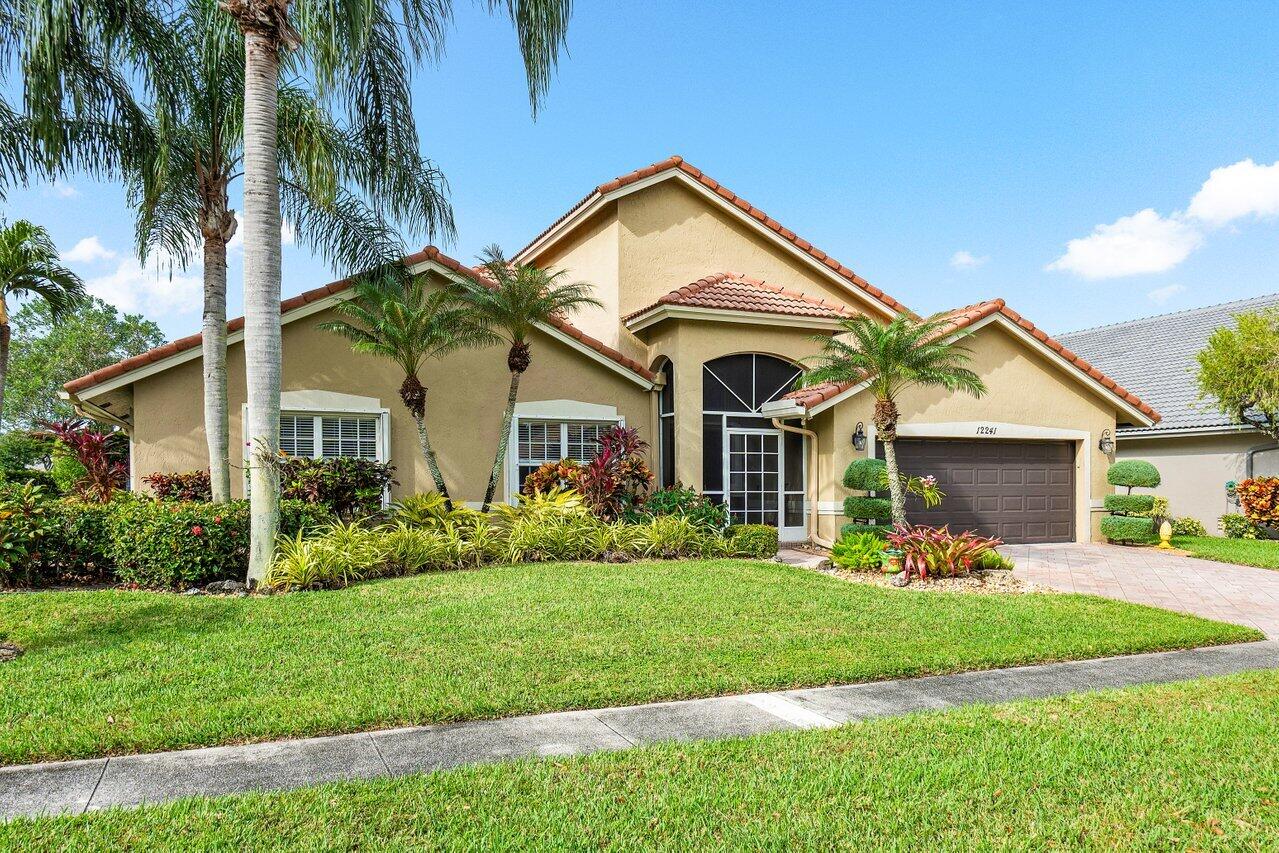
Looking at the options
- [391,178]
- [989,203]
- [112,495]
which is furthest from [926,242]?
[112,495]

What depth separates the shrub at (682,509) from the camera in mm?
13602

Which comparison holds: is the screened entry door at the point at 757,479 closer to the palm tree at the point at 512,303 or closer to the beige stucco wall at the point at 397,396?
the beige stucco wall at the point at 397,396

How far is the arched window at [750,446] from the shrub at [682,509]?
4.06ft

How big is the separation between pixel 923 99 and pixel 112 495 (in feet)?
52.2

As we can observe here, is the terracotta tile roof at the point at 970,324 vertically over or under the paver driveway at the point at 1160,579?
over

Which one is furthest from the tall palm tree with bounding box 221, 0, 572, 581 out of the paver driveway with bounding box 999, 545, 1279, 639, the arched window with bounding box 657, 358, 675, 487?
the paver driveway with bounding box 999, 545, 1279, 639

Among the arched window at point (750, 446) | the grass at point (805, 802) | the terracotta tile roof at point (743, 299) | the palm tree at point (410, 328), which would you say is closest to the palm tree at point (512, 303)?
the palm tree at point (410, 328)

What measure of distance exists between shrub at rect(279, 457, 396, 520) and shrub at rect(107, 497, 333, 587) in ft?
4.26

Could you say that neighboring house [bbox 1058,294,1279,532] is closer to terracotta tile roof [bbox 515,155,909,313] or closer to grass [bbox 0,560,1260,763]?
terracotta tile roof [bbox 515,155,909,313]

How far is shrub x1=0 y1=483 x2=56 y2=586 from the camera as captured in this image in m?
9.41

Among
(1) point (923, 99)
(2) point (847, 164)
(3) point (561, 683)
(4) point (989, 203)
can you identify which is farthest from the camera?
(4) point (989, 203)

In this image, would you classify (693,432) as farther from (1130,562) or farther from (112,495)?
(112,495)

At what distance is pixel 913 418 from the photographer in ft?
50.0

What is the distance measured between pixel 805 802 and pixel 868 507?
10549 mm
